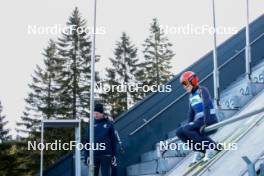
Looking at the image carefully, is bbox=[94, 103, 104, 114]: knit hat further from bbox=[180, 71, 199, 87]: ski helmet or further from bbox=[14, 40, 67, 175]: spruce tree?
bbox=[14, 40, 67, 175]: spruce tree

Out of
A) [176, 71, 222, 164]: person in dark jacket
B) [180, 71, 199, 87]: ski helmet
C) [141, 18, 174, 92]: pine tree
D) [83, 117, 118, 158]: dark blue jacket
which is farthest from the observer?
[141, 18, 174, 92]: pine tree

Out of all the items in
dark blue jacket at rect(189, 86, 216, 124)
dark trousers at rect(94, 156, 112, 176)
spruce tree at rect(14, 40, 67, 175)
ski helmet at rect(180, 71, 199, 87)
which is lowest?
dark trousers at rect(94, 156, 112, 176)

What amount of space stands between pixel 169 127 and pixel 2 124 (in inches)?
1478

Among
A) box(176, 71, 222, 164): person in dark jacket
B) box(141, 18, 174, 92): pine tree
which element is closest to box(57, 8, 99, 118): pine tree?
box(141, 18, 174, 92): pine tree

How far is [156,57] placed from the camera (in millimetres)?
47438

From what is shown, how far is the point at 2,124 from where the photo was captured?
4634 cm

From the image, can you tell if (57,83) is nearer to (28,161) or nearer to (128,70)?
(128,70)

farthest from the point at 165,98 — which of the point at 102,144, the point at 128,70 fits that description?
the point at 128,70

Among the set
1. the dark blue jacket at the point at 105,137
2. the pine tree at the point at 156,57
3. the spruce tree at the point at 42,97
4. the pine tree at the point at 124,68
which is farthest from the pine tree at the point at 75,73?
the dark blue jacket at the point at 105,137

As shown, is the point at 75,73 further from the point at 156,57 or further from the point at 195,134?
→ the point at 195,134

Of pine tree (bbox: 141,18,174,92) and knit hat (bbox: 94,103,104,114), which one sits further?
pine tree (bbox: 141,18,174,92)

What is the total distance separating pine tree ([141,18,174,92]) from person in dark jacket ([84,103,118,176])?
36.8m

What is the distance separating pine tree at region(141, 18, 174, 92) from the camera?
1818 inches

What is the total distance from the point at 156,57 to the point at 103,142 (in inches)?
1540
